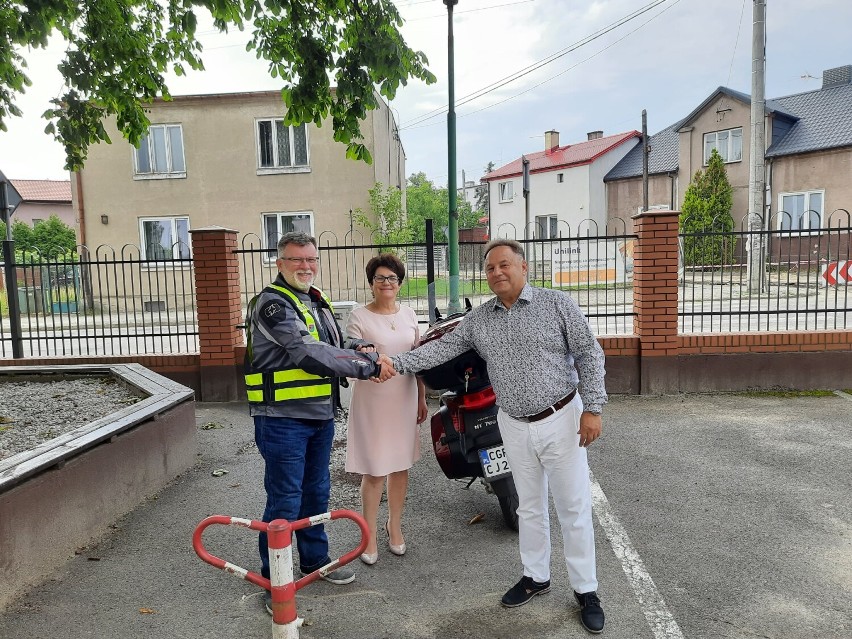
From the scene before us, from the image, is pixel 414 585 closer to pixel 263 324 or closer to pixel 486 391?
pixel 486 391

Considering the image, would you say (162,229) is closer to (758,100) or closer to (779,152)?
(758,100)

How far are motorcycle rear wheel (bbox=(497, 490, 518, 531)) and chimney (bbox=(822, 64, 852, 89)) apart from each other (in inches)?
1285

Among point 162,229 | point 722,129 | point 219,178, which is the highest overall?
point 722,129

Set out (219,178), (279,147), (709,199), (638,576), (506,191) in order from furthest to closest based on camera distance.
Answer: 1. (506,191)
2. (709,199)
3. (219,178)
4. (279,147)
5. (638,576)

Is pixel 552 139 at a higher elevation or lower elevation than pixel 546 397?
higher

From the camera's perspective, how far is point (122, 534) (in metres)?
4.23

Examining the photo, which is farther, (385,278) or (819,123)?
(819,123)

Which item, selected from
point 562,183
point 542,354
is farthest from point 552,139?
point 542,354

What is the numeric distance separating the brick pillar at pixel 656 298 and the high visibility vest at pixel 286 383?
530 centimetres

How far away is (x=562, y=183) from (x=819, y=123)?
13.3 m

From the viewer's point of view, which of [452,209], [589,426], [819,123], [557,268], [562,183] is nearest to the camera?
[589,426]

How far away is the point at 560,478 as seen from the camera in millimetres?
3096

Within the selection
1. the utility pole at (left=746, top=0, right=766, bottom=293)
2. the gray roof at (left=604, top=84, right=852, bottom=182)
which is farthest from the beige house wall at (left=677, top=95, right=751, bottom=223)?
the utility pole at (left=746, top=0, right=766, bottom=293)

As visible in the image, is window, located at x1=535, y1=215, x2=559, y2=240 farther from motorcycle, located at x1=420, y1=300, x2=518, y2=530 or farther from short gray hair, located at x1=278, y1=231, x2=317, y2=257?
short gray hair, located at x1=278, y1=231, x2=317, y2=257
